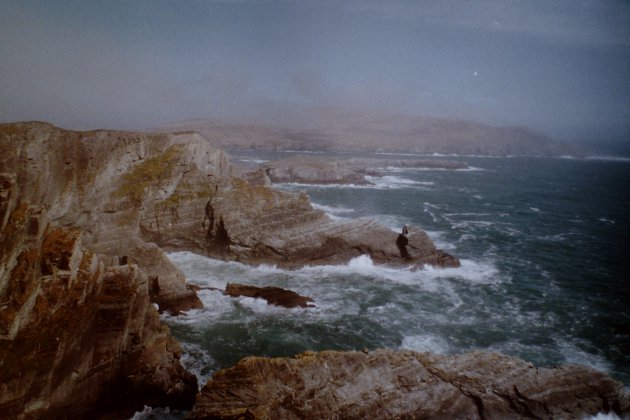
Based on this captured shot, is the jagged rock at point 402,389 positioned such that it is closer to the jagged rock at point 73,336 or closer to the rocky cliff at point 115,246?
the jagged rock at point 73,336

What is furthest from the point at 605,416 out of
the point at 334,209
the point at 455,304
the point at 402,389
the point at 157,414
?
the point at 334,209

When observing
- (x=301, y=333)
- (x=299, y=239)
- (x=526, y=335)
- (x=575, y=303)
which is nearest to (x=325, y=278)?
(x=299, y=239)

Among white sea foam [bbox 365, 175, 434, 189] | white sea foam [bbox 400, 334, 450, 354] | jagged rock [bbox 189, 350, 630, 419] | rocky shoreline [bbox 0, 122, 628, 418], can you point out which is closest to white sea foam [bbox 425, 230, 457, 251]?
rocky shoreline [bbox 0, 122, 628, 418]

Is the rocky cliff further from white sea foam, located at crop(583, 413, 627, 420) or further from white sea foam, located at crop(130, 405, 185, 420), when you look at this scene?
white sea foam, located at crop(583, 413, 627, 420)

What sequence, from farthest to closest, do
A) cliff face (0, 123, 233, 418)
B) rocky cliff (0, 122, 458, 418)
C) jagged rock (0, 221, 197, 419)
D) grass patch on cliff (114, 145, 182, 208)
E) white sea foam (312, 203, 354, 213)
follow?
white sea foam (312, 203, 354, 213) < grass patch on cliff (114, 145, 182, 208) < rocky cliff (0, 122, 458, 418) < cliff face (0, 123, 233, 418) < jagged rock (0, 221, 197, 419)

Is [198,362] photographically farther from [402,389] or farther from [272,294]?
[402,389]

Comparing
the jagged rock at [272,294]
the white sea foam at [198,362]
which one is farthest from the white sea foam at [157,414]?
the jagged rock at [272,294]
